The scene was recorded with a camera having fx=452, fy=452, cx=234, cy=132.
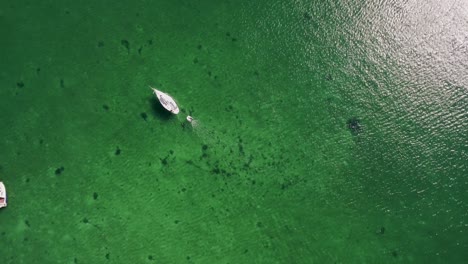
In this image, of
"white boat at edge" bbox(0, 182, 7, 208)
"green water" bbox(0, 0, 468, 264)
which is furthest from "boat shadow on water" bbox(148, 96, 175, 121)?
"white boat at edge" bbox(0, 182, 7, 208)

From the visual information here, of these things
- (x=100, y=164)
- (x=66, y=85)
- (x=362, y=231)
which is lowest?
(x=100, y=164)

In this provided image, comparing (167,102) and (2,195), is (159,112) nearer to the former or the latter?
(167,102)

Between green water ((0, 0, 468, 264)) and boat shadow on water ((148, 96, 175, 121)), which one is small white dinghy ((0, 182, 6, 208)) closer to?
green water ((0, 0, 468, 264))

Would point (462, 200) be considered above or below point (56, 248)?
above

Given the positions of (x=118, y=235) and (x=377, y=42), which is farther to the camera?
(x=377, y=42)

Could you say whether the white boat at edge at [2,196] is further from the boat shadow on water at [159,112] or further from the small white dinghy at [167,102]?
the small white dinghy at [167,102]

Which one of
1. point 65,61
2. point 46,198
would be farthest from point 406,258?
point 65,61

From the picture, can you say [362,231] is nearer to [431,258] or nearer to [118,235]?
[431,258]

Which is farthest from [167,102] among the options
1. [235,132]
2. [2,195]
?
[2,195]
